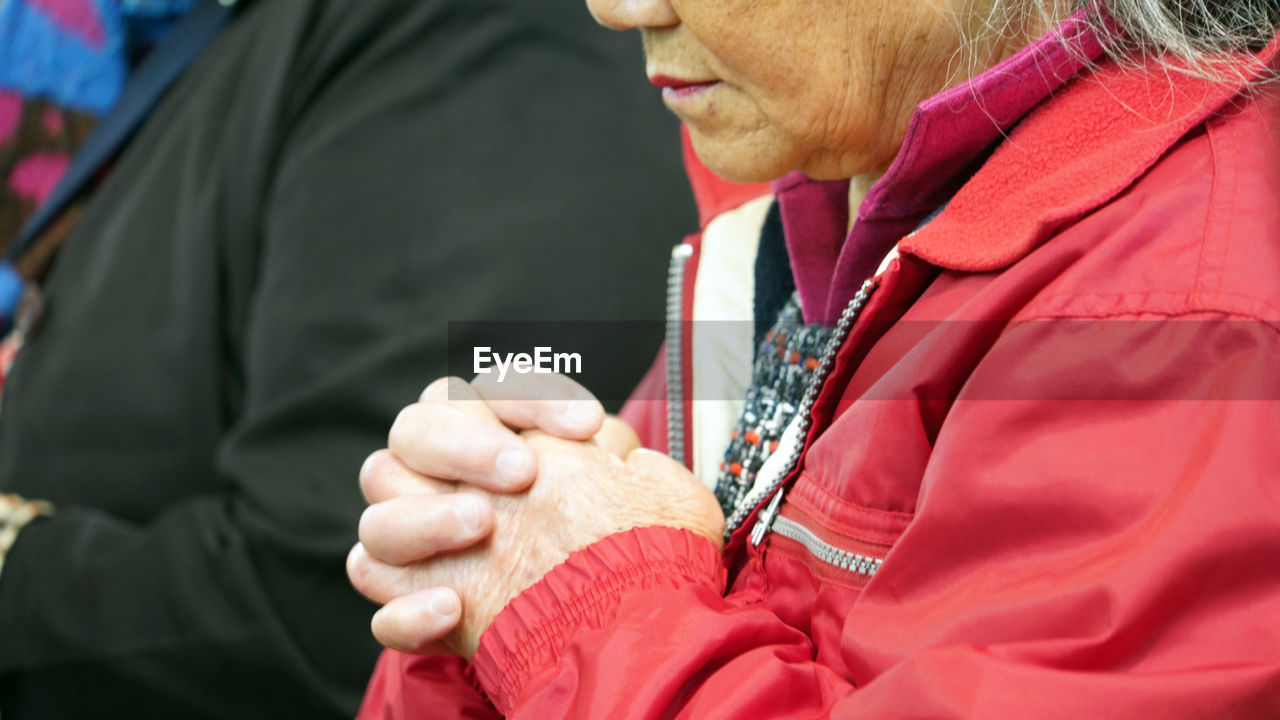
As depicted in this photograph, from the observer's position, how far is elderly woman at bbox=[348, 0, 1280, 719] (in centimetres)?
50

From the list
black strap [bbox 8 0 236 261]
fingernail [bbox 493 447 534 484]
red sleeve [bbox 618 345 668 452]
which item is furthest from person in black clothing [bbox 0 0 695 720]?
fingernail [bbox 493 447 534 484]

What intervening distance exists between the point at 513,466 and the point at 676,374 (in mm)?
257

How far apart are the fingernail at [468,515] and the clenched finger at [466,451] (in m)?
0.02

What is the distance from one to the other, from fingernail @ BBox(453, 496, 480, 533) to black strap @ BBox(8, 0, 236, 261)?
4.04 ft

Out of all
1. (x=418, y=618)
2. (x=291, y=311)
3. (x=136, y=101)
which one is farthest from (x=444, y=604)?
(x=136, y=101)

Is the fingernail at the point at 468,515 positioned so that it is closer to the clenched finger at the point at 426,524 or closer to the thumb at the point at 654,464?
the clenched finger at the point at 426,524

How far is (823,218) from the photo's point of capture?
88 cm

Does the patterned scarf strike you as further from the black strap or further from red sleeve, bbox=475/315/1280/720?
red sleeve, bbox=475/315/1280/720

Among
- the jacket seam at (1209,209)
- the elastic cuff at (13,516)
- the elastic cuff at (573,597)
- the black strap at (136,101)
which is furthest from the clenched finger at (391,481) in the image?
the black strap at (136,101)

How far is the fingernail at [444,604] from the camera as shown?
71 centimetres

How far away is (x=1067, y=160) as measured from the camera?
0.65m

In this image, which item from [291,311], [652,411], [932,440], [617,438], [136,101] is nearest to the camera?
[932,440]

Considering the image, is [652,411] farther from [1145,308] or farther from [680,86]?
[1145,308]

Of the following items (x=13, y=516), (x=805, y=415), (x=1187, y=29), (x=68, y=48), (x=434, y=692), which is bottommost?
(x=13, y=516)
